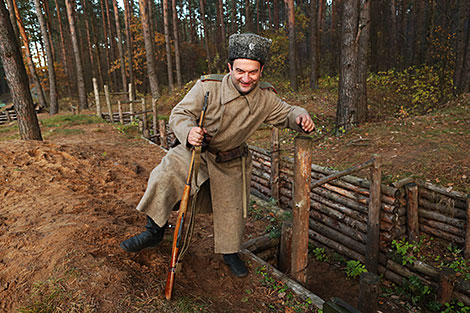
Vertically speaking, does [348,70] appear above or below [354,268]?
above

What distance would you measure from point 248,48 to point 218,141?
80 centimetres

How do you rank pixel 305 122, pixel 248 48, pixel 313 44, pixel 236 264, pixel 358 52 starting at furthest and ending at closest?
pixel 313 44
pixel 358 52
pixel 236 264
pixel 305 122
pixel 248 48

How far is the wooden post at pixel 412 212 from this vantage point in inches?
162

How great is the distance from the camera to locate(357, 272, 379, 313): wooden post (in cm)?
318

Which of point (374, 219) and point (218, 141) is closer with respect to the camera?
point (218, 141)

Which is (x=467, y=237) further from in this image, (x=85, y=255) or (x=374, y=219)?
(x=85, y=255)

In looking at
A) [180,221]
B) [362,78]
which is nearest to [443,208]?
[180,221]

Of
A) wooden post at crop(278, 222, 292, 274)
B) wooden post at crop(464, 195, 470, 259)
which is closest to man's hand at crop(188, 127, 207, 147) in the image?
wooden post at crop(278, 222, 292, 274)

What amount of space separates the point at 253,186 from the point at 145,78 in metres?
21.5

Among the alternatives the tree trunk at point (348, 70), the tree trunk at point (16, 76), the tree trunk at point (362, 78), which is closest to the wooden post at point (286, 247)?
the tree trunk at point (348, 70)

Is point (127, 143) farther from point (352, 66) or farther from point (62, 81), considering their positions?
point (62, 81)

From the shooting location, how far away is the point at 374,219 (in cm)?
420

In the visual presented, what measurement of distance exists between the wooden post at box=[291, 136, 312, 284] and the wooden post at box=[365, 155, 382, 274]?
6.00 feet

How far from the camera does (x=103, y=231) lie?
299 cm
